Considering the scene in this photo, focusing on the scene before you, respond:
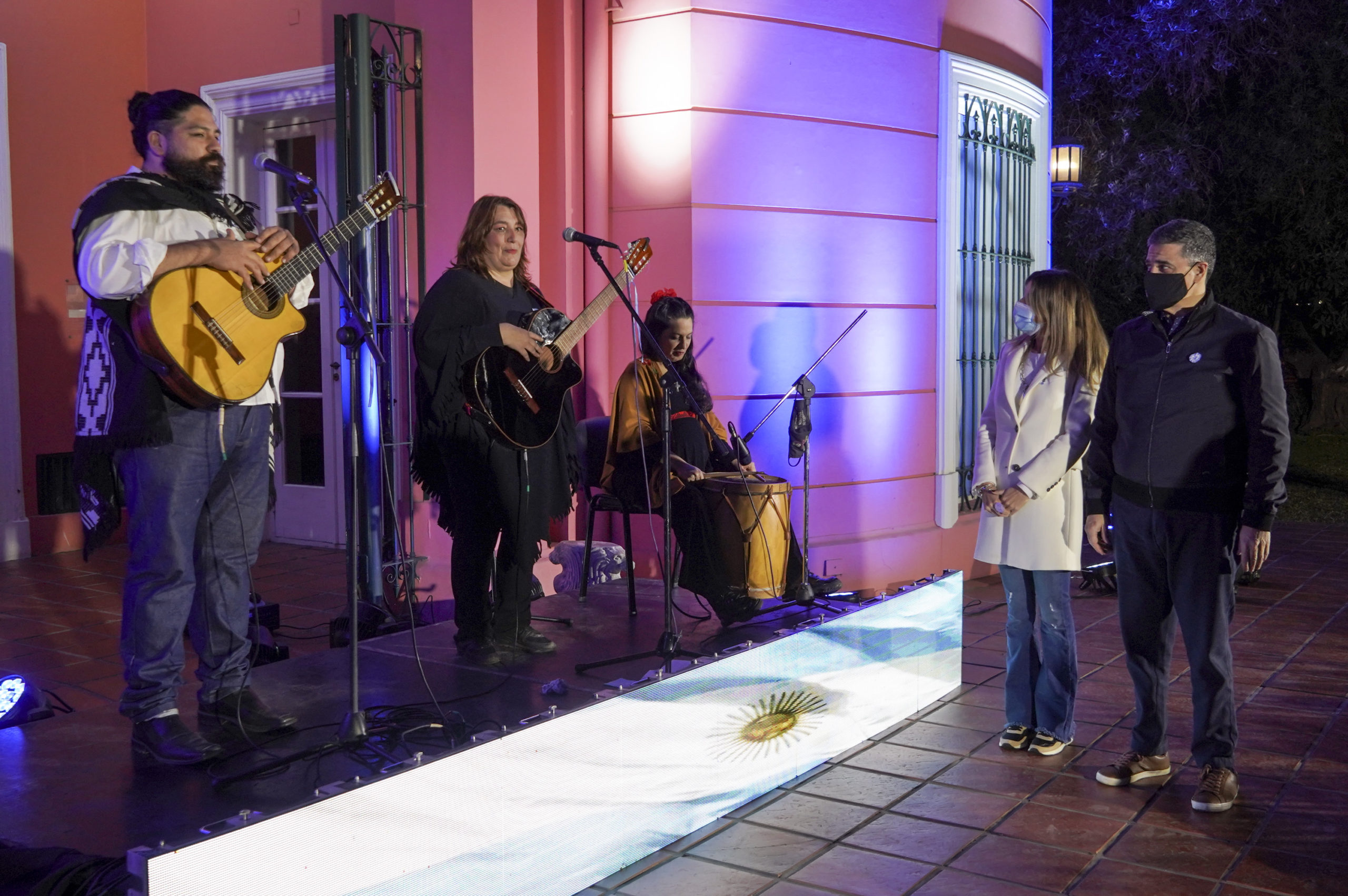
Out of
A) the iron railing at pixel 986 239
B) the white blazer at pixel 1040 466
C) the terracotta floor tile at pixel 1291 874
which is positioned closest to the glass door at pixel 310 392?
the iron railing at pixel 986 239

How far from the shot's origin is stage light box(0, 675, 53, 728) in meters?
3.76

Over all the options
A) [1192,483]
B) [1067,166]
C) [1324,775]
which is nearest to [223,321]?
[1192,483]

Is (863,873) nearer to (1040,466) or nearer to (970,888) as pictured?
(970,888)

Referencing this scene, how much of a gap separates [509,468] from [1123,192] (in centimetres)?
1064

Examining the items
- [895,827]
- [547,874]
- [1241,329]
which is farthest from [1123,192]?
[547,874]

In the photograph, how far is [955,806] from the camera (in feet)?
11.4

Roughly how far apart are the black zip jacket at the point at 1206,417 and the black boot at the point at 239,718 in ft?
8.93

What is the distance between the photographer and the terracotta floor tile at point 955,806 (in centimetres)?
338

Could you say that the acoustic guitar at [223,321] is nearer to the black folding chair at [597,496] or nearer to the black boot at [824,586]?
the black folding chair at [597,496]

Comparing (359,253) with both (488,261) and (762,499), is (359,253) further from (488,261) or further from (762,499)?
(762,499)

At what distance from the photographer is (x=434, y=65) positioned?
593cm

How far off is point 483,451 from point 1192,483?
7.73 ft

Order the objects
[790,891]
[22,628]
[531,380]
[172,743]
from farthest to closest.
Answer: [22,628]
[531,380]
[172,743]
[790,891]

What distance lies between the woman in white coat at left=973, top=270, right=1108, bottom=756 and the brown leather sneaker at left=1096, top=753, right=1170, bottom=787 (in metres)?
0.28
